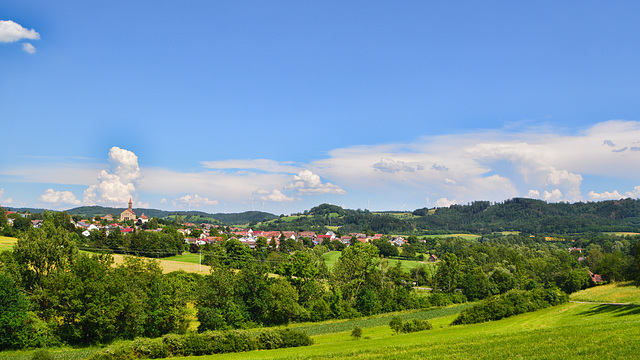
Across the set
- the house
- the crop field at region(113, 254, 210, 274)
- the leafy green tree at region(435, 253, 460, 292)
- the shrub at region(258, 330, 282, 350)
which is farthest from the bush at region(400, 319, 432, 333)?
the house

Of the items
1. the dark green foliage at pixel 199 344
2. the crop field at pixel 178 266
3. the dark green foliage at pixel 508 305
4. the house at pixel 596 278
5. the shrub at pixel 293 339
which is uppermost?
the dark green foliage at pixel 199 344

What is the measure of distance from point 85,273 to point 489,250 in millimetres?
114977

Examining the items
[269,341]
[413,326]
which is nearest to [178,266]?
[413,326]

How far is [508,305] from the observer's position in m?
56.1

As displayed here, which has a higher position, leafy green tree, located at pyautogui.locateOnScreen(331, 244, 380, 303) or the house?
leafy green tree, located at pyautogui.locateOnScreen(331, 244, 380, 303)

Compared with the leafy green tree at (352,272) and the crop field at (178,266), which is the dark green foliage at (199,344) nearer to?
the leafy green tree at (352,272)

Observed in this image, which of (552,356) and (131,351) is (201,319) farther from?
(552,356)

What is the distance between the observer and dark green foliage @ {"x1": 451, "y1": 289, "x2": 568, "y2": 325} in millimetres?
52250

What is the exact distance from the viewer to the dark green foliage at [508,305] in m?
52.2

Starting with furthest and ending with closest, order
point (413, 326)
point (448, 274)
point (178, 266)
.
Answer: point (448, 274)
point (178, 266)
point (413, 326)

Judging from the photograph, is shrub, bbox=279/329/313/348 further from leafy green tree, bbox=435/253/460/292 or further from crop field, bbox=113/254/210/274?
leafy green tree, bbox=435/253/460/292

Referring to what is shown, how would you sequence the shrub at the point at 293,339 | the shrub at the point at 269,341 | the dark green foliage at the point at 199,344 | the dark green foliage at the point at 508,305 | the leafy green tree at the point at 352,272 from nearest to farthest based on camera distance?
the dark green foliage at the point at 199,344
the shrub at the point at 269,341
the shrub at the point at 293,339
the dark green foliage at the point at 508,305
the leafy green tree at the point at 352,272

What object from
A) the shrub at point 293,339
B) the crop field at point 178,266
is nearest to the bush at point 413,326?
the shrub at point 293,339

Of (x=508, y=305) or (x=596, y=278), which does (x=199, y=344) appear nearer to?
(x=508, y=305)
